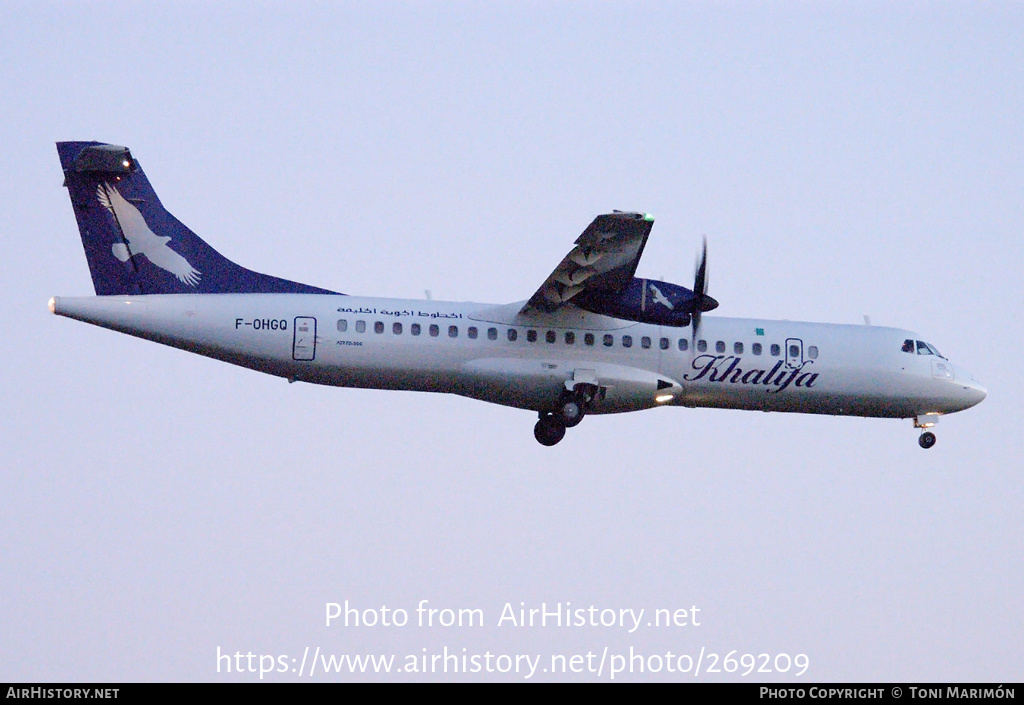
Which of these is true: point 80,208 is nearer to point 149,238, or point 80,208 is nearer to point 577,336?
point 149,238

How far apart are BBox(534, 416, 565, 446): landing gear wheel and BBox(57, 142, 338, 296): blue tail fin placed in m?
6.40

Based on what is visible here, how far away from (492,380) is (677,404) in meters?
4.39

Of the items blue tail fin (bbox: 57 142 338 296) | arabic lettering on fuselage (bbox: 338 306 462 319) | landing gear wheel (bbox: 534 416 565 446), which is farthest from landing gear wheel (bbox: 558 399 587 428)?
blue tail fin (bbox: 57 142 338 296)

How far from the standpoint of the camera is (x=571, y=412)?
1163 inches

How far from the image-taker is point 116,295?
2819 centimetres

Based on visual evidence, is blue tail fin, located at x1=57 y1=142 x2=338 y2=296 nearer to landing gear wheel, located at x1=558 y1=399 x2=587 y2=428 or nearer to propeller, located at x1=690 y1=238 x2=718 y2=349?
landing gear wheel, located at x1=558 y1=399 x2=587 y2=428

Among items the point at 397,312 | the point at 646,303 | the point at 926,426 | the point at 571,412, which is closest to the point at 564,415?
the point at 571,412

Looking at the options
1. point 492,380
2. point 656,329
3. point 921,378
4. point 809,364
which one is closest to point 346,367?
point 492,380

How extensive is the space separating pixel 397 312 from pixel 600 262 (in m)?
4.23

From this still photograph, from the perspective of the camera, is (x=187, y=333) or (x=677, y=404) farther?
(x=677, y=404)

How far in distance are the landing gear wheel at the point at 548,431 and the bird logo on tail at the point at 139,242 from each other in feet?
25.2

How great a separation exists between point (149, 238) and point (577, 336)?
8.81 m

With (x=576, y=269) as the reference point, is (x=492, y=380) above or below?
below

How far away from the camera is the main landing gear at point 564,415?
2944 centimetres
